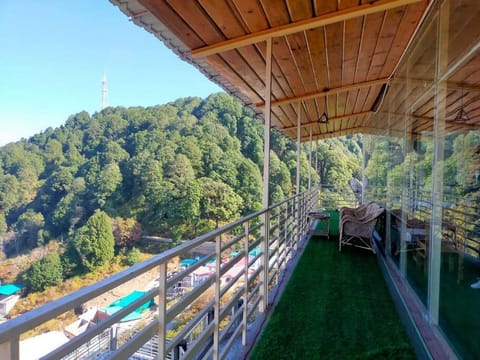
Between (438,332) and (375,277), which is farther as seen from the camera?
(375,277)

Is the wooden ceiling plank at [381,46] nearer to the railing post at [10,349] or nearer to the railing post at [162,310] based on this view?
the railing post at [162,310]

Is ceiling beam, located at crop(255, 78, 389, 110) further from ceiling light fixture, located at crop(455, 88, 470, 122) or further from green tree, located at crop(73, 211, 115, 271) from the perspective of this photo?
green tree, located at crop(73, 211, 115, 271)

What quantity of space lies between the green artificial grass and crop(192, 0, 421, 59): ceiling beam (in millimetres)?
2064

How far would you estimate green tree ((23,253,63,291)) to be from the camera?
18.8 m

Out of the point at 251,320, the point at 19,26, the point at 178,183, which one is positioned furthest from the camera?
the point at 19,26

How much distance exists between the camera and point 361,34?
2600 millimetres

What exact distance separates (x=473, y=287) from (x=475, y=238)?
0.25 m

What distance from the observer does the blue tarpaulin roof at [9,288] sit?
16716 millimetres

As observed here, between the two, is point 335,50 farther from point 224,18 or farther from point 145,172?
point 145,172

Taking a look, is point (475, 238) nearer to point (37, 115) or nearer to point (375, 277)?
point (375, 277)

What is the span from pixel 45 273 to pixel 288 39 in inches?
835

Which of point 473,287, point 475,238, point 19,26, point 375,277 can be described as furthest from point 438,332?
point 19,26

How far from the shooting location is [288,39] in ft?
8.15

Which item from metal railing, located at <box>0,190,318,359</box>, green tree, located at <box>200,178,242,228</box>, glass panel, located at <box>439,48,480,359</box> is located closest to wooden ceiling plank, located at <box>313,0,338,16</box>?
glass panel, located at <box>439,48,480,359</box>
